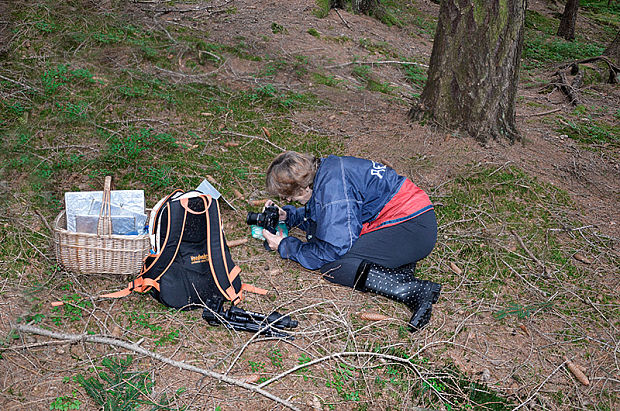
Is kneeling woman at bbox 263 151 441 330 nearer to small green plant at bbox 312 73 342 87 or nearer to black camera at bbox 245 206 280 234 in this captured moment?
black camera at bbox 245 206 280 234

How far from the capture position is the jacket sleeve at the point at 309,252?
11.2 ft

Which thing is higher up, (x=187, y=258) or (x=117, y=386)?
(x=187, y=258)

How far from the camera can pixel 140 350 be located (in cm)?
273

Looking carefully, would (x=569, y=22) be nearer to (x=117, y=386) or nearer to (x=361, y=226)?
(x=361, y=226)

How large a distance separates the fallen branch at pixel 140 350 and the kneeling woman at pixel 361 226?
1110mm

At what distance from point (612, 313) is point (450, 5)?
10.9 feet

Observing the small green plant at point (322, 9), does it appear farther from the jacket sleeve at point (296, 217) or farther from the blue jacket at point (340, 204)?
the blue jacket at point (340, 204)

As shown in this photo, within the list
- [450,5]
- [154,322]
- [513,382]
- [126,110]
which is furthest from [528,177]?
[126,110]

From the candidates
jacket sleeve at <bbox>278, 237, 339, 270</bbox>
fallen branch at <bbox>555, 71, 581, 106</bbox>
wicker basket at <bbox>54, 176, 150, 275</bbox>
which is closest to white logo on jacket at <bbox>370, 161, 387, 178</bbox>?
jacket sleeve at <bbox>278, 237, 339, 270</bbox>

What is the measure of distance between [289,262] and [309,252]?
40 cm

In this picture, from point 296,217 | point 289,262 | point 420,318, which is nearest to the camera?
point 420,318

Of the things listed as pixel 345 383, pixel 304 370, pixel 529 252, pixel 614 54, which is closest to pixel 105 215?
pixel 304 370

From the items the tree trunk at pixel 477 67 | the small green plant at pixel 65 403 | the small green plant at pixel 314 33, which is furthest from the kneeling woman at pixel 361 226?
the small green plant at pixel 314 33

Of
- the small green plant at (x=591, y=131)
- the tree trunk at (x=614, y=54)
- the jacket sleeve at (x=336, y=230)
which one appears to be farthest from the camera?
the tree trunk at (x=614, y=54)
